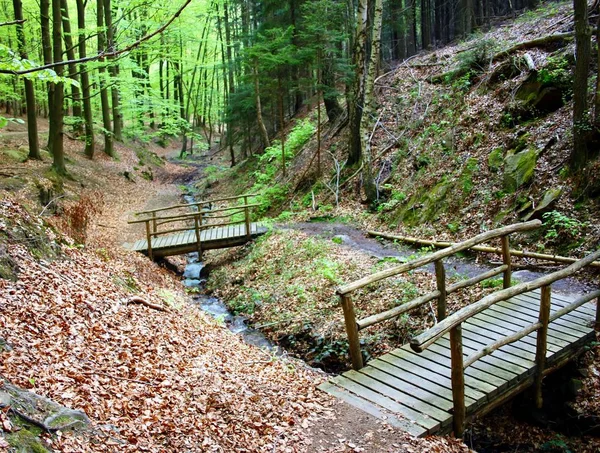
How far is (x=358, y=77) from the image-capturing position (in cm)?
1667

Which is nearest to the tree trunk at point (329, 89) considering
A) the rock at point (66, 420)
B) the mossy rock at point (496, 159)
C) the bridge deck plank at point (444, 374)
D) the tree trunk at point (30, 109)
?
the mossy rock at point (496, 159)

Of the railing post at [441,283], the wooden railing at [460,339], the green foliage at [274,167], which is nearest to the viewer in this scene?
the wooden railing at [460,339]

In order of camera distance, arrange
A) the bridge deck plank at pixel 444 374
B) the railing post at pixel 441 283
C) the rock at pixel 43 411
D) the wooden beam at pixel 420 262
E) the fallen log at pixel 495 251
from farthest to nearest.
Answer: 1. the fallen log at pixel 495 251
2. the railing post at pixel 441 283
3. the wooden beam at pixel 420 262
4. the bridge deck plank at pixel 444 374
5. the rock at pixel 43 411

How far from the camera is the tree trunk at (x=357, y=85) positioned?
15328 mm

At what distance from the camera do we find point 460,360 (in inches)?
214

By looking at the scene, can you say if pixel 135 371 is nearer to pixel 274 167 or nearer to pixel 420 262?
pixel 420 262

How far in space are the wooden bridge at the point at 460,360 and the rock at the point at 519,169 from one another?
3842mm

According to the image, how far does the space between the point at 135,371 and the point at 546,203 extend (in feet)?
29.7

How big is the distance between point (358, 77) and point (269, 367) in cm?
1232

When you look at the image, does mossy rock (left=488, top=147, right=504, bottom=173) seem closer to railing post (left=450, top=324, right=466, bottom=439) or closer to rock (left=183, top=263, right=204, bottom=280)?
railing post (left=450, top=324, right=466, bottom=439)

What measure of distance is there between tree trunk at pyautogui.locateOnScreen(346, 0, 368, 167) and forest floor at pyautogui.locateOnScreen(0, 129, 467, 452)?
33.3ft

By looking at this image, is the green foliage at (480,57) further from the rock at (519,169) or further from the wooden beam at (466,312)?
the wooden beam at (466,312)

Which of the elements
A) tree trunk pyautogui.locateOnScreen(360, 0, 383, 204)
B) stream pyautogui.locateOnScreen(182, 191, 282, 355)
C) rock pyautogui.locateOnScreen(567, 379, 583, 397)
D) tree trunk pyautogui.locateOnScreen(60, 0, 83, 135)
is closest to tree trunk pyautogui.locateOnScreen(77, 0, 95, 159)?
tree trunk pyautogui.locateOnScreen(60, 0, 83, 135)

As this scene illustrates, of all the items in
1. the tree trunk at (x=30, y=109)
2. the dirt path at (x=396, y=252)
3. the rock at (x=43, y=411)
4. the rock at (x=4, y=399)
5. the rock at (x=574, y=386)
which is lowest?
the rock at (x=574, y=386)
